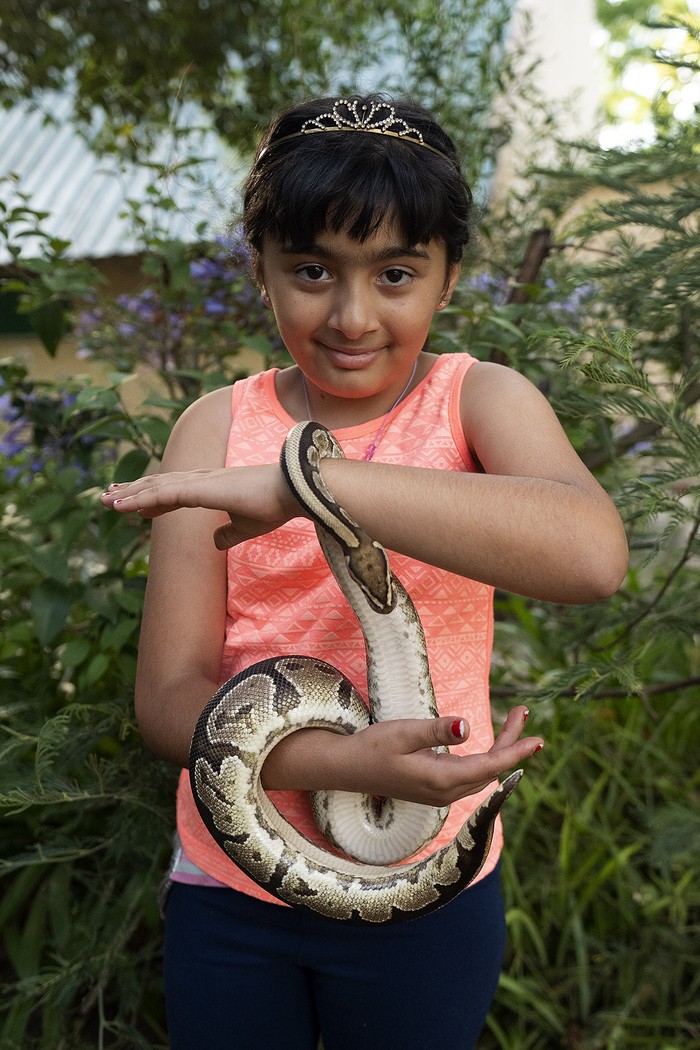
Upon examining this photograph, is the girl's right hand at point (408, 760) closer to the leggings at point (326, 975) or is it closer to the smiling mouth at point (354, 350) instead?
the leggings at point (326, 975)

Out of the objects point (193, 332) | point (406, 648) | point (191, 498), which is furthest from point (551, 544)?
point (193, 332)

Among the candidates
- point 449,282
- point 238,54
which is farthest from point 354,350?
point 238,54

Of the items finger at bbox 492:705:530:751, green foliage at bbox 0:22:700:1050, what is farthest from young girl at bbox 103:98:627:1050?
green foliage at bbox 0:22:700:1050

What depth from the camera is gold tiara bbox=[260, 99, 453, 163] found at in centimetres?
165

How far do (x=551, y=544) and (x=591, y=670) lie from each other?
811mm

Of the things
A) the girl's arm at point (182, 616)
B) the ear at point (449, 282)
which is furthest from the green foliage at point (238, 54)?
the girl's arm at point (182, 616)

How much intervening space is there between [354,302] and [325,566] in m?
0.54

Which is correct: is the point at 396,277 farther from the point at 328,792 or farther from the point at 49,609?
the point at 49,609

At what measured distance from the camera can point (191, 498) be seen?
1.38 metres

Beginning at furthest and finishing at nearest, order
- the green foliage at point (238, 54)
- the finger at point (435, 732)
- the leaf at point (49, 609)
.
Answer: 1. the green foliage at point (238, 54)
2. the leaf at point (49, 609)
3. the finger at point (435, 732)

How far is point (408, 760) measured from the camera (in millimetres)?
1318

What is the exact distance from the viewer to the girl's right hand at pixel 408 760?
1.27 m

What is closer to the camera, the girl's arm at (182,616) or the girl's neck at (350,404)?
the girl's arm at (182,616)

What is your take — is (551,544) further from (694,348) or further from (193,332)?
(193,332)
